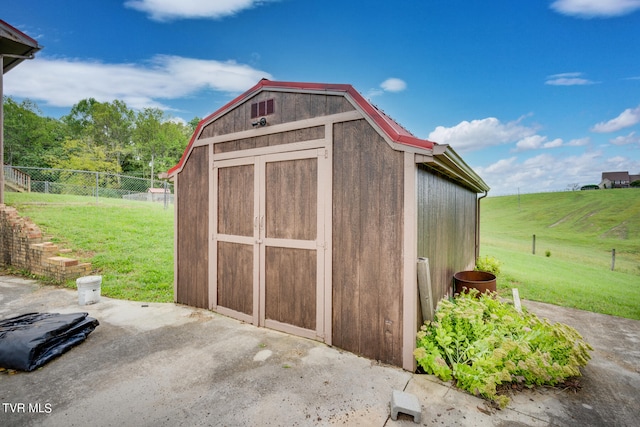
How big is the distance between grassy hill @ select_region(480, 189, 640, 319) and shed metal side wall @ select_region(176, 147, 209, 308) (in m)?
6.33

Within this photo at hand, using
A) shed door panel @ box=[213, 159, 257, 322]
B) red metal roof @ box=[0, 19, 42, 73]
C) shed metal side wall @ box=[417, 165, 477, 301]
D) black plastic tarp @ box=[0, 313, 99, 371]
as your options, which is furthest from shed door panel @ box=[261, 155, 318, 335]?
red metal roof @ box=[0, 19, 42, 73]

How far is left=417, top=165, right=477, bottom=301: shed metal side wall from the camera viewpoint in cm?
295

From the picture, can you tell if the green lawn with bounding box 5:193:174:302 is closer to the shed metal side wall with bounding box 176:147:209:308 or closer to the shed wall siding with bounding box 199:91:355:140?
the shed metal side wall with bounding box 176:147:209:308

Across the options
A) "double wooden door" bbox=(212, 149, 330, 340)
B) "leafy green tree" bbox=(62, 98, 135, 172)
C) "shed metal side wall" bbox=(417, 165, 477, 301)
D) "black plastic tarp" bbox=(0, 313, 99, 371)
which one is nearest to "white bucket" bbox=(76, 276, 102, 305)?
"black plastic tarp" bbox=(0, 313, 99, 371)

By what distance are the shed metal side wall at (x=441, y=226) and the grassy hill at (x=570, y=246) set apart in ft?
7.67

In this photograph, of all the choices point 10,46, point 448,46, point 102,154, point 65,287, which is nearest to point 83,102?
point 102,154

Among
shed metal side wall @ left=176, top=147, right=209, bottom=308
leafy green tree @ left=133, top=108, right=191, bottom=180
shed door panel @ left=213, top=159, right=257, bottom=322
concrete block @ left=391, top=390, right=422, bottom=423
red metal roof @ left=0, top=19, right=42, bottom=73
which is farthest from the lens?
leafy green tree @ left=133, top=108, right=191, bottom=180

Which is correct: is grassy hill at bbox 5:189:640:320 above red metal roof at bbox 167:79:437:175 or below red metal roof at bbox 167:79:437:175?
below

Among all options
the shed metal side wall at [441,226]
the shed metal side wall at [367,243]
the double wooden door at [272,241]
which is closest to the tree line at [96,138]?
the double wooden door at [272,241]

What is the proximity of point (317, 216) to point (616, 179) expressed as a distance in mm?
82432

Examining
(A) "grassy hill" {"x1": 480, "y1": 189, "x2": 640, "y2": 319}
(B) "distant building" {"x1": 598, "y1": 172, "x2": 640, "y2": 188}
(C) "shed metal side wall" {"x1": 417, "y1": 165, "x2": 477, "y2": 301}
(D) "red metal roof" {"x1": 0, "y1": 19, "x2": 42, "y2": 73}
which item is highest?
(B) "distant building" {"x1": 598, "y1": 172, "x2": 640, "y2": 188}

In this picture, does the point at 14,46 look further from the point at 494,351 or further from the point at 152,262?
the point at 494,351

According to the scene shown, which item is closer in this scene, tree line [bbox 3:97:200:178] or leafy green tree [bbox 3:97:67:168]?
tree line [bbox 3:97:200:178]

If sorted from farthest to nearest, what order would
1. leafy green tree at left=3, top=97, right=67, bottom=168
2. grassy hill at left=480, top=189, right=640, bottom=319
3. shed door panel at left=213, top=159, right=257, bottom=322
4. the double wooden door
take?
leafy green tree at left=3, top=97, right=67, bottom=168
grassy hill at left=480, top=189, right=640, bottom=319
shed door panel at left=213, top=159, right=257, bottom=322
the double wooden door
